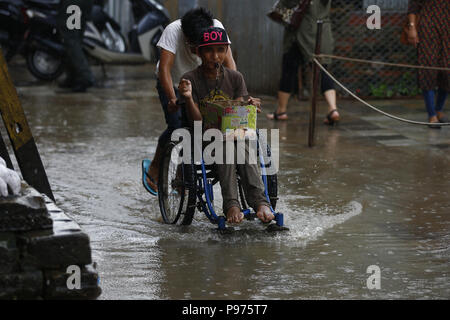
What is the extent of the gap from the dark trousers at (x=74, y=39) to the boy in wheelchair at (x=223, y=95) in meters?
7.26

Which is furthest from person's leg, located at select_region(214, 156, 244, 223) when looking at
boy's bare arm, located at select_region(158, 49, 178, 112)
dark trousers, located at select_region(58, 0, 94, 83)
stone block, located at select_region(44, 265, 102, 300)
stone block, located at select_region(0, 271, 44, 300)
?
dark trousers, located at select_region(58, 0, 94, 83)

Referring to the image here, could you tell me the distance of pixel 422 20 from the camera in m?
9.83

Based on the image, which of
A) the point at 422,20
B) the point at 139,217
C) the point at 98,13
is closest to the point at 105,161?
the point at 139,217

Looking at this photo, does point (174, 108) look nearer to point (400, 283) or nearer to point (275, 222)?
point (275, 222)

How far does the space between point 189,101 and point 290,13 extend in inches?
195

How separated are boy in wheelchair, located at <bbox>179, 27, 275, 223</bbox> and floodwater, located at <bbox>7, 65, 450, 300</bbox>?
226mm

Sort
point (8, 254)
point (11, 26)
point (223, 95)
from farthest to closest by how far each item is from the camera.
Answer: point (11, 26) → point (223, 95) → point (8, 254)

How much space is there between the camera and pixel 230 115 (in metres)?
5.55

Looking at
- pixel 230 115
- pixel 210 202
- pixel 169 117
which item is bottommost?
pixel 210 202

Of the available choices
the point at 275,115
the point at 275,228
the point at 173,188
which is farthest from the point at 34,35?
the point at 275,228

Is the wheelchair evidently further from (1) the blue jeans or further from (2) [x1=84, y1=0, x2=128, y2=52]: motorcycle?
(2) [x1=84, y1=0, x2=128, y2=52]: motorcycle

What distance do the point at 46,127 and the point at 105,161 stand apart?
209cm
